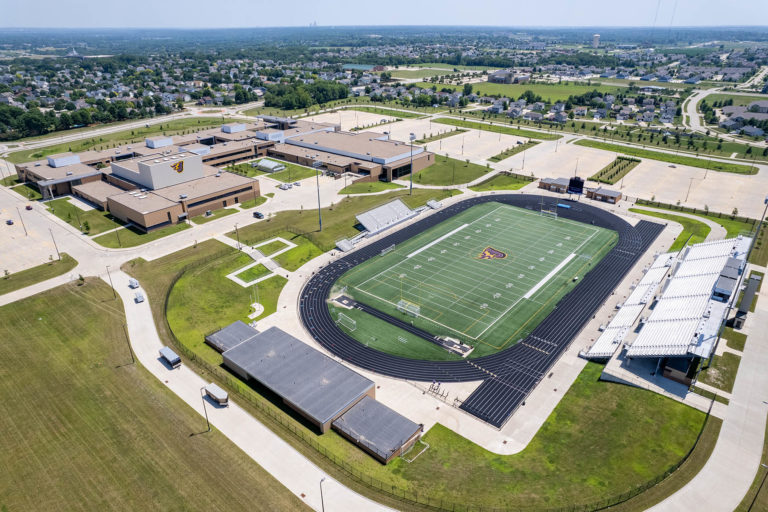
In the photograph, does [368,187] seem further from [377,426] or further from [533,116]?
[533,116]

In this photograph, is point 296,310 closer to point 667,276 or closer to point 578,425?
point 578,425

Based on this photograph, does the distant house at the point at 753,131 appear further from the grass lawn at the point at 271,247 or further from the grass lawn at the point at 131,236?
the grass lawn at the point at 131,236

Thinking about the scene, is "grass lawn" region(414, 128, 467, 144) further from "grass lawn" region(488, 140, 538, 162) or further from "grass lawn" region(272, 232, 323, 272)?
"grass lawn" region(272, 232, 323, 272)

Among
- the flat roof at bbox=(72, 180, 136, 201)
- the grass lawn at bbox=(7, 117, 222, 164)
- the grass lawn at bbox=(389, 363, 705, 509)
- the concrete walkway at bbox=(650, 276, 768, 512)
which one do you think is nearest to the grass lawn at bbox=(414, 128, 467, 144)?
the grass lawn at bbox=(7, 117, 222, 164)

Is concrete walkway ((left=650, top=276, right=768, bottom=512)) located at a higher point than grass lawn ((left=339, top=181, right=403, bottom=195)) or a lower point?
lower

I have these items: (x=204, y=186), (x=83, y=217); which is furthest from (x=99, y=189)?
(x=204, y=186)

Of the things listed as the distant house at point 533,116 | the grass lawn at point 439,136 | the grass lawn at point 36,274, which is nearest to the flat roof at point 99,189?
the grass lawn at point 36,274

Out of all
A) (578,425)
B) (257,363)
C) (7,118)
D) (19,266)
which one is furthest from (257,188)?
(7,118)
